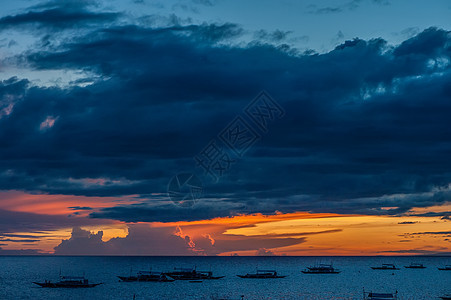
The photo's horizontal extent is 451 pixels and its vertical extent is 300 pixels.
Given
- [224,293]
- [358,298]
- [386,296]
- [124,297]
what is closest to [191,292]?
[224,293]

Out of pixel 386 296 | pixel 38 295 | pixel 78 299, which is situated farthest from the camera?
pixel 38 295

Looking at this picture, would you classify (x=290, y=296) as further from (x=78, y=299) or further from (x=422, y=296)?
(x=78, y=299)

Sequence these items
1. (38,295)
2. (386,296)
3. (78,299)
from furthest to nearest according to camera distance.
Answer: (38,295) < (78,299) < (386,296)

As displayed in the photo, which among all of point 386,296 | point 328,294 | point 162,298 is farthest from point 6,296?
point 386,296

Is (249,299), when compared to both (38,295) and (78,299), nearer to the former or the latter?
(78,299)

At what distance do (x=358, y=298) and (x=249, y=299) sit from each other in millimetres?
34599

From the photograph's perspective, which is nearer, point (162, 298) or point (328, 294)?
point (162, 298)

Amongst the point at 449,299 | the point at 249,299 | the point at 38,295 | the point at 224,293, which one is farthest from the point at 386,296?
the point at 38,295

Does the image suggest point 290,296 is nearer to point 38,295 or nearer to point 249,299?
point 249,299

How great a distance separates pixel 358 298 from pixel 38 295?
104m

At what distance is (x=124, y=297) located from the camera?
18225 cm

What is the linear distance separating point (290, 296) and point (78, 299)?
68.2 meters

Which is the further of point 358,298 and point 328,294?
point 328,294

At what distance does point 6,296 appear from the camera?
188 m
